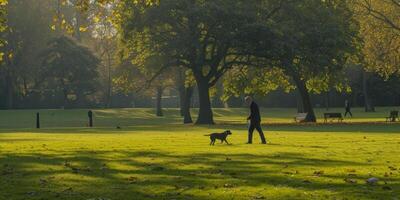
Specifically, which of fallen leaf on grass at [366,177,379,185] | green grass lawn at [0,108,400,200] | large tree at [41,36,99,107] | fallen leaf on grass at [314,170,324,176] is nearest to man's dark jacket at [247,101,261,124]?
green grass lawn at [0,108,400,200]

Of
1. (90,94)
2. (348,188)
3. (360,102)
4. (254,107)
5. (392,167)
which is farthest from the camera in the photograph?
(360,102)

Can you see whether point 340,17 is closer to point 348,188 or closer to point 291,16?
point 291,16

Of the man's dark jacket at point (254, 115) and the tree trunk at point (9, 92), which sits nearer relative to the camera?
the man's dark jacket at point (254, 115)

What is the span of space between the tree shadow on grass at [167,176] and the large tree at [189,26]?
28.8 meters

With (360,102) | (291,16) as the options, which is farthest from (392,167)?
(360,102)

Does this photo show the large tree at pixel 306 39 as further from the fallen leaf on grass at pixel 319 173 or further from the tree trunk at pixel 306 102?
the fallen leaf on grass at pixel 319 173

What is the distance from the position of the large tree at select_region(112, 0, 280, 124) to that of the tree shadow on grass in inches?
1132

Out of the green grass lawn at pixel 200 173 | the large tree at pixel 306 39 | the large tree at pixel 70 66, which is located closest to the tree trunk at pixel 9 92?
the large tree at pixel 70 66

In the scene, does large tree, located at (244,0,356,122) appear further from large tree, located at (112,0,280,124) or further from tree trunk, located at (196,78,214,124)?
tree trunk, located at (196,78,214,124)

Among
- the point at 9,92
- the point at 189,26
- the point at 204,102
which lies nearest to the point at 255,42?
the point at 189,26

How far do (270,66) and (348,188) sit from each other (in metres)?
41.5

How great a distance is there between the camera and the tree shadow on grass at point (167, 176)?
1141 cm

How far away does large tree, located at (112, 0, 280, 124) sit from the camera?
155 feet

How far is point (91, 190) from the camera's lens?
11.8 m
